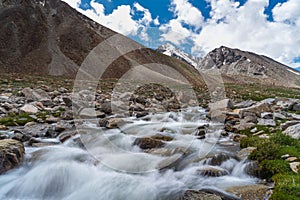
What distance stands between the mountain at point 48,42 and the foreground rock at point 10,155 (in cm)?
4689

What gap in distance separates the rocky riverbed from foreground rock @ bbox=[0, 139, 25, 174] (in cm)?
3

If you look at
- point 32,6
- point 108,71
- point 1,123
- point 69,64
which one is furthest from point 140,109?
point 32,6

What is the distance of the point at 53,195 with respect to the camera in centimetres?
714

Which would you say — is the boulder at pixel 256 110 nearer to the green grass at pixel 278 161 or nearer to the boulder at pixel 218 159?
the green grass at pixel 278 161

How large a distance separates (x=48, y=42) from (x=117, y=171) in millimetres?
64345

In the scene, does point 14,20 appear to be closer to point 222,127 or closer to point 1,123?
point 1,123

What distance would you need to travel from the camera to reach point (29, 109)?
15.0 metres

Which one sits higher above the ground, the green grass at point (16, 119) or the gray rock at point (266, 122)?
the gray rock at point (266, 122)

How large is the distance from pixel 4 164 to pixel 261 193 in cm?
734

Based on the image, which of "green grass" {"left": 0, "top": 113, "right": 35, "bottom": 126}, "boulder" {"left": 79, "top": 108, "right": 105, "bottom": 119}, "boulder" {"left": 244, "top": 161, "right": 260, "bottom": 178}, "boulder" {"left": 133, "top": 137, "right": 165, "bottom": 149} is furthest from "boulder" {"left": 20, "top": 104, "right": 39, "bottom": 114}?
"boulder" {"left": 244, "top": 161, "right": 260, "bottom": 178}

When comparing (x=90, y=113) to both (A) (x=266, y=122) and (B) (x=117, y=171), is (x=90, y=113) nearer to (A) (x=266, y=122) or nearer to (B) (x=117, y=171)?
(B) (x=117, y=171)

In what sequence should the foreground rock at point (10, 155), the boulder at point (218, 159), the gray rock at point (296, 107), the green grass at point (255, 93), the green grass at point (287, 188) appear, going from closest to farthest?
the green grass at point (287, 188), the foreground rock at point (10, 155), the boulder at point (218, 159), the gray rock at point (296, 107), the green grass at point (255, 93)

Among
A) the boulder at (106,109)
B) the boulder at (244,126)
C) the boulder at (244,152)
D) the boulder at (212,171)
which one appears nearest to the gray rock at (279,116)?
the boulder at (244,126)

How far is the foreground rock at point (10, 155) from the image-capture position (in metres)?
7.67
